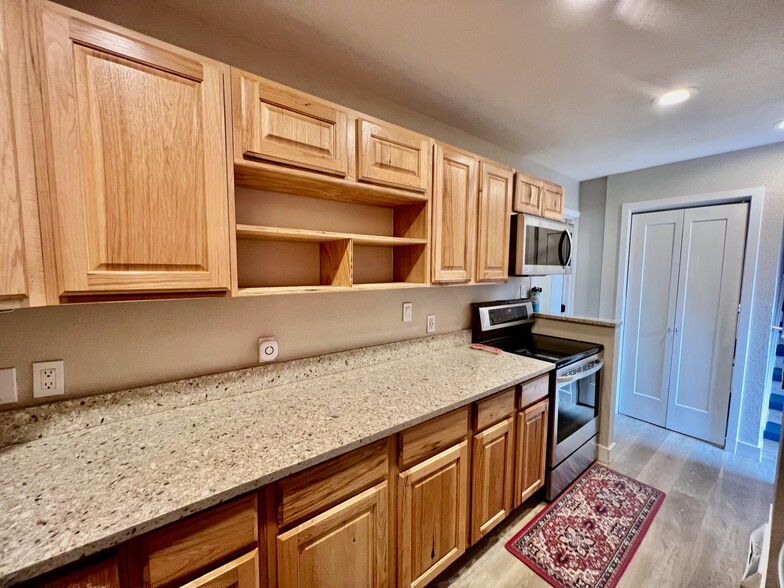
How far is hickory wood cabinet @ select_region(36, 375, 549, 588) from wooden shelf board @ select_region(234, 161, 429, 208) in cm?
103

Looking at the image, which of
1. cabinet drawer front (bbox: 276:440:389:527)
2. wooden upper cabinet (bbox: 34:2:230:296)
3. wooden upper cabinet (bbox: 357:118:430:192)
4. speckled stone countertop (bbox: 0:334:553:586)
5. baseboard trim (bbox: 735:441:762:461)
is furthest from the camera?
baseboard trim (bbox: 735:441:762:461)

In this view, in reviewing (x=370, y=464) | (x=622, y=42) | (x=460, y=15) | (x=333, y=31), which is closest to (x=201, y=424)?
(x=370, y=464)

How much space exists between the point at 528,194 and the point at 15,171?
2371 mm

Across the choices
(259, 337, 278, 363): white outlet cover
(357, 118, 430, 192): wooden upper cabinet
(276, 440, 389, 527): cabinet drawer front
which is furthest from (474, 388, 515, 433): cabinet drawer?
(357, 118, 430, 192): wooden upper cabinet

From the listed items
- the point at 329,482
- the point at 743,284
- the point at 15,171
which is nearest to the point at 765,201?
the point at 743,284

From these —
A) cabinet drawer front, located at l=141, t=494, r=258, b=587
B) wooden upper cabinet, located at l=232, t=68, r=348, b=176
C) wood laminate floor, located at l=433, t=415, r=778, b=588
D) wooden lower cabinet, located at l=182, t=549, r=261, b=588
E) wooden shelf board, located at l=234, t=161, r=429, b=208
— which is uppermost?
wooden upper cabinet, located at l=232, t=68, r=348, b=176

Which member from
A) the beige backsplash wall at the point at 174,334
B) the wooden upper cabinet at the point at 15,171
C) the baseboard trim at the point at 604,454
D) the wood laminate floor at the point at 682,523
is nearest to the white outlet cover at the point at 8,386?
the beige backsplash wall at the point at 174,334

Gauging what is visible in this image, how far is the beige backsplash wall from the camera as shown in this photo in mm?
1033

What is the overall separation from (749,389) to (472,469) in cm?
266

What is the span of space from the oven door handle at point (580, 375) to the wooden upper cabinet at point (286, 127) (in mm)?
1690

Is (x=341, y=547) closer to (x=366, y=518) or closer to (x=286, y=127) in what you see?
(x=366, y=518)

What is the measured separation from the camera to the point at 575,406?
7.23 feet

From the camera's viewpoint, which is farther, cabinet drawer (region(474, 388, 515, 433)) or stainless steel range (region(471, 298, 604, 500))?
stainless steel range (region(471, 298, 604, 500))

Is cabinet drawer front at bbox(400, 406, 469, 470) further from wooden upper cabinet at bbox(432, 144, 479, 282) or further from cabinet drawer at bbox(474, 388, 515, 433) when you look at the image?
wooden upper cabinet at bbox(432, 144, 479, 282)
